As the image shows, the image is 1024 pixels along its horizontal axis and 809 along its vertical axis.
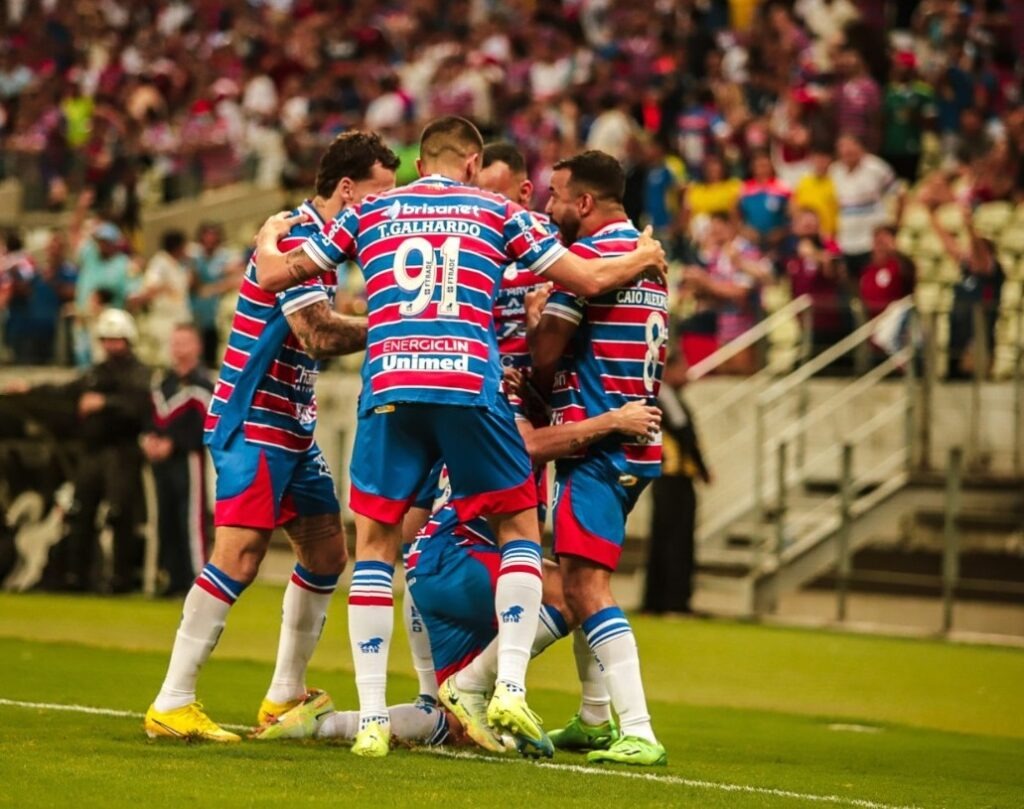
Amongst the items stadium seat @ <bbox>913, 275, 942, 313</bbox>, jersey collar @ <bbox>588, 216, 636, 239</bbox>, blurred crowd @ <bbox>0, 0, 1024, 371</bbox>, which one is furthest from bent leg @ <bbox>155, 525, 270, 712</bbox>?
stadium seat @ <bbox>913, 275, 942, 313</bbox>

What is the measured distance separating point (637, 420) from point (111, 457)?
10935 mm

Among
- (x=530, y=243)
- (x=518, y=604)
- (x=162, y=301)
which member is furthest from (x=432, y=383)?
(x=162, y=301)

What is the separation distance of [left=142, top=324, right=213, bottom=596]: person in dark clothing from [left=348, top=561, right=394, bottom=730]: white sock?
9949 mm

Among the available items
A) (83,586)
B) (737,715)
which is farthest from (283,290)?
(83,586)

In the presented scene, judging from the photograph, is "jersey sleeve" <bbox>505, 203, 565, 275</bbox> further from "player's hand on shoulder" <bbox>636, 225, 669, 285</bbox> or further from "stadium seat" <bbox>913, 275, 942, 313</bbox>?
"stadium seat" <bbox>913, 275, 942, 313</bbox>

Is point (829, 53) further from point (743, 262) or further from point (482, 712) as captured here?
point (482, 712)

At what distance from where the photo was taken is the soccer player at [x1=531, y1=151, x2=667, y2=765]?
27.3 ft

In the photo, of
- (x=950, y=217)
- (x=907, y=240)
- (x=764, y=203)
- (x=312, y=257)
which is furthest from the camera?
(x=764, y=203)

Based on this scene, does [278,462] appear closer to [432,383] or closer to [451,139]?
[432,383]

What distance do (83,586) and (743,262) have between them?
7130 millimetres

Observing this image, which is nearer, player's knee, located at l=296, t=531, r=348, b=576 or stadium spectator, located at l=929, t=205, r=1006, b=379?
player's knee, located at l=296, t=531, r=348, b=576

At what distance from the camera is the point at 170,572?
1812cm

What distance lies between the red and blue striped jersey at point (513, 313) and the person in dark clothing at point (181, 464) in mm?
9001

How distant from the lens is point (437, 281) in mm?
7992
